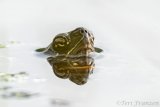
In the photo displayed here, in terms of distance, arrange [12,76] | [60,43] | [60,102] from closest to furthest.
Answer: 1. [60,102]
2. [12,76]
3. [60,43]

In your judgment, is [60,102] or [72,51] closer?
[60,102]

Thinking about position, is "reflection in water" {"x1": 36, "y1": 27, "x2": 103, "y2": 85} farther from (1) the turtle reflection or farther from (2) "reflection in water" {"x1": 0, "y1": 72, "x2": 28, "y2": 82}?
(2) "reflection in water" {"x1": 0, "y1": 72, "x2": 28, "y2": 82}

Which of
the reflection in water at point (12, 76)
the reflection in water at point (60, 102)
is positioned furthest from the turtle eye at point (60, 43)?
the reflection in water at point (60, 102)

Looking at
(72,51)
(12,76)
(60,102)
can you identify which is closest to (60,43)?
(72,51)

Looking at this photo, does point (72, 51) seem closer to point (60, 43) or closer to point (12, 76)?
point (60, 43)

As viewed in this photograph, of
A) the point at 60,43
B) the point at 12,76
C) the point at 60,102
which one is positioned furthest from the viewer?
the point at 60,43

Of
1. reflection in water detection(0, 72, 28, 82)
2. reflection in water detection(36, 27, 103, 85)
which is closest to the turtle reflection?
reflection in water detection(36, 27, 103, 85)

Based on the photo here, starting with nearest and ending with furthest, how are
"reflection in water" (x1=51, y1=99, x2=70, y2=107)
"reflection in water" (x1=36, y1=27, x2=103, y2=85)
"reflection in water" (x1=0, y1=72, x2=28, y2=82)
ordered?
"reflection in water" (x1=51, y1=99, x2=70, y2=107), "reflection in water" (x1=0, y1=72, x2=28, y2=82), "reflection in water" (x1=36, y1=27, x2=103, y2=85)

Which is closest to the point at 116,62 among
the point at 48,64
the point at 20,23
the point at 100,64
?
the point at 100,64

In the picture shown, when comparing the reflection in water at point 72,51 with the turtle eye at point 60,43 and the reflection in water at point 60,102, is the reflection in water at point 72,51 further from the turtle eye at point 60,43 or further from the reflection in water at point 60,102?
the reflection in water at point 60,102
